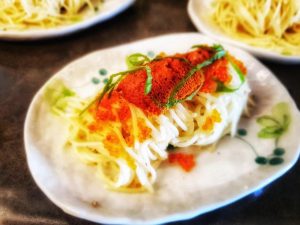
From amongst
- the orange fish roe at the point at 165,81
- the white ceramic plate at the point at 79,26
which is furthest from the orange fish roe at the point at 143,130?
the white ceramic plate at the point at 79,26

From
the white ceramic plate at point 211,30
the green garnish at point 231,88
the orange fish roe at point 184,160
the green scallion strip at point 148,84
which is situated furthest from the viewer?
the white ceramic plate at point 211,30

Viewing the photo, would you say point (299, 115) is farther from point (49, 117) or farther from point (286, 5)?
point (49, 117)

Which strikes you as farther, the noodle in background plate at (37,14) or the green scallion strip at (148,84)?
the noodle in background plate at (37,14)

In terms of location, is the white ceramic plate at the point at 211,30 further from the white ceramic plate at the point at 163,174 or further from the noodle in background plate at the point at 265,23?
the white ceramic plate at the point at 163,174

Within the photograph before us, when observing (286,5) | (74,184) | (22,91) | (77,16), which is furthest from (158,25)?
(74,184)

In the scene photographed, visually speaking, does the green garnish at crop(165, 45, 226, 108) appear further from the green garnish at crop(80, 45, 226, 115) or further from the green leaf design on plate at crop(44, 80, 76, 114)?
the green leaf design on plate at crop(44, 80, 76, 114)

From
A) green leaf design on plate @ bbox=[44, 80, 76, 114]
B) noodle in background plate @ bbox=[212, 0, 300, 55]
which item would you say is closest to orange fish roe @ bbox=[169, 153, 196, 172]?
green leaf design on plate @ bbox=[44, 80, 76, 114]
